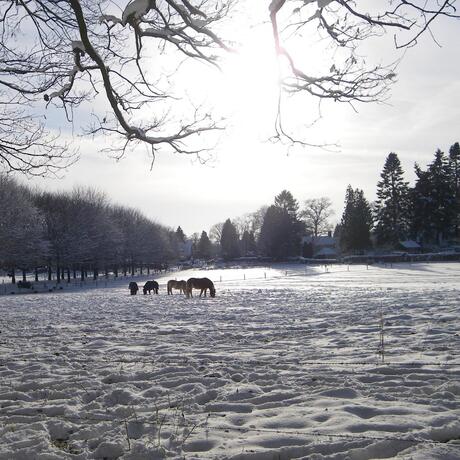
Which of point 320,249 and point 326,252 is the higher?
point 320,249

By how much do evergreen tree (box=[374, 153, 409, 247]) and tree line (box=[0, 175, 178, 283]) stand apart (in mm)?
44651

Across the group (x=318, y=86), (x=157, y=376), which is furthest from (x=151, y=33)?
(x=157, y=376)

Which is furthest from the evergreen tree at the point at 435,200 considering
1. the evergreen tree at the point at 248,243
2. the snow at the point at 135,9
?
the snow at the point at 135,9

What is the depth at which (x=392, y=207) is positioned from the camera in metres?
87.3

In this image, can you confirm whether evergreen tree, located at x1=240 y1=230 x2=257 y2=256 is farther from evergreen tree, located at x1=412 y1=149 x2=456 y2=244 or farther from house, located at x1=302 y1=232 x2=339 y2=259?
evergreen tree, located at x1=412 y1=149 x2=456 y2=244

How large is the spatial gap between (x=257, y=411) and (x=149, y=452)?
1482 mm

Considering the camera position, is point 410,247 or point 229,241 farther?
point 229,241

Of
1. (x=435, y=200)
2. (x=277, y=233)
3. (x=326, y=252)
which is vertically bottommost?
(x=326, y=252)

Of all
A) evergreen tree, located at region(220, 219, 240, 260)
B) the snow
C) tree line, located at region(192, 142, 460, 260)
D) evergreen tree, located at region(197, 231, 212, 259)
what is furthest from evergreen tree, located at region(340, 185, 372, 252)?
the snow

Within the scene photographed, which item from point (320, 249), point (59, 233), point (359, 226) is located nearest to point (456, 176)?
point (359, 226)

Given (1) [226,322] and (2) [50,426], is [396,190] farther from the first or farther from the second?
(2) [50,426]

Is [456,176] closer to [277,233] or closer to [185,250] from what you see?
[277,233]

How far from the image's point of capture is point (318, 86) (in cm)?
643

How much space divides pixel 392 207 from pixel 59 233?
5939 centimetres
